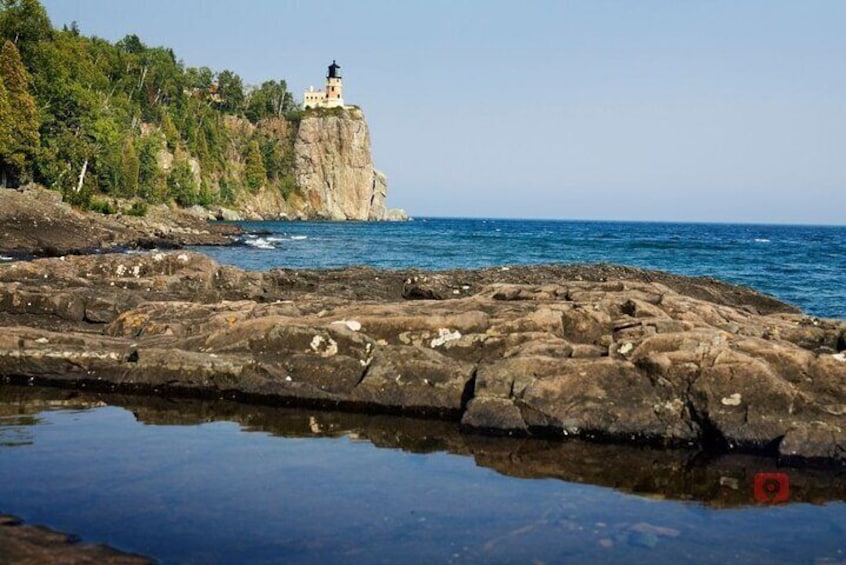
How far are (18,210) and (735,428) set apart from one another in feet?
183

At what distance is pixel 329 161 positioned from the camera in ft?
634

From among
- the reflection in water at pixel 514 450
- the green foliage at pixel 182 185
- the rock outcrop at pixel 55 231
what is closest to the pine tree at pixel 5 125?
the rock outcrop at pixel 55 231

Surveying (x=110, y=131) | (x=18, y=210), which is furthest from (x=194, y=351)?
(x=110, y=131)

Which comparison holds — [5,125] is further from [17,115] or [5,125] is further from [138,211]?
[138,211]

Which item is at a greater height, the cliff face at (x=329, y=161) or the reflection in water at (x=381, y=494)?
the cliff face at (x=329, y=161)

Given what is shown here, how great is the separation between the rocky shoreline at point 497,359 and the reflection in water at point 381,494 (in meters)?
0.62

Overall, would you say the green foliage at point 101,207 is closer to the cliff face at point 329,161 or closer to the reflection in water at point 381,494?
the reflection in water at point 381,494

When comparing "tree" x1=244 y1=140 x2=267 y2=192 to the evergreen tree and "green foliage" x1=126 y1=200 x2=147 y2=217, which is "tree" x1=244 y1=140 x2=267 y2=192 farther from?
the evergreen tree

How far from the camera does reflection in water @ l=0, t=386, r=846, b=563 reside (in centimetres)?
816

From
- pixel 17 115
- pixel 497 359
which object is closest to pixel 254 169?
pixel 17 115

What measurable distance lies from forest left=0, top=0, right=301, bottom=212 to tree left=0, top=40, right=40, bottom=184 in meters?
0.10

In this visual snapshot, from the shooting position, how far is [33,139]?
75.2 m

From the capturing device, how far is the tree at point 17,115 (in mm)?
72750

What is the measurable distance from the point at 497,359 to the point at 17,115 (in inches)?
2838
